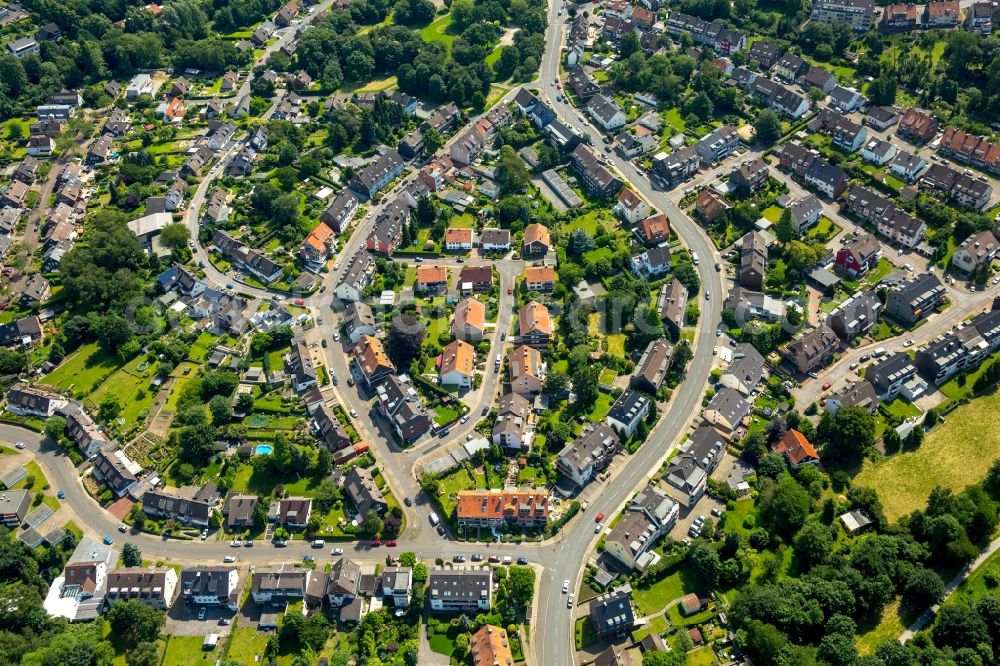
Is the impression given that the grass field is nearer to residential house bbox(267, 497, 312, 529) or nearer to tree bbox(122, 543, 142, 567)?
residential house bbox(267, 497, 312, 529)

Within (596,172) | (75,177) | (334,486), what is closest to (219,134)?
(75,177)

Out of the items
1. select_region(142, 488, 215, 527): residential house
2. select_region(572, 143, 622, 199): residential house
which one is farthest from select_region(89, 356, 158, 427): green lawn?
select_region(572, 143, 622, 199): residential house

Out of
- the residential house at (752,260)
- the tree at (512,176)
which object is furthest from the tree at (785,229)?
the tree at (512,176)

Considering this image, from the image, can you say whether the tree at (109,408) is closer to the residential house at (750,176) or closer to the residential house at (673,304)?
the residential house at (673,304)

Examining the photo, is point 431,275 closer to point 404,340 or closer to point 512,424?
point 404,340

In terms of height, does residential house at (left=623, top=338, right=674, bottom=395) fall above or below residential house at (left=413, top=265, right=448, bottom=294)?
above

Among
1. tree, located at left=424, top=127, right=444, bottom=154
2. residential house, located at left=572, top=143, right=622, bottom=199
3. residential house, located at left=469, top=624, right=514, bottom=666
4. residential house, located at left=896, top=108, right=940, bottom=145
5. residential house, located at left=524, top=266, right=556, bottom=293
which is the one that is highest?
residential house, located at left=896, top=108, right=940, bottom=145

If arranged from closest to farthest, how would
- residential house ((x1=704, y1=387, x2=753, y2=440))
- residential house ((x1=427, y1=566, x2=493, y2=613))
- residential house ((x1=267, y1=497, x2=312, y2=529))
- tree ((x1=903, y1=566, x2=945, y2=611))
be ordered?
1. tree ((x1=903, y1=566, x2=945, y2=611))
2. residential house ((x1=427, y1=566, x2=493, y2=613))
3. residential house ((x1=267, y1=497, x2=312, y2=529))
4. residential house ((x1=704, y1=387, x2=753, y2=440))
